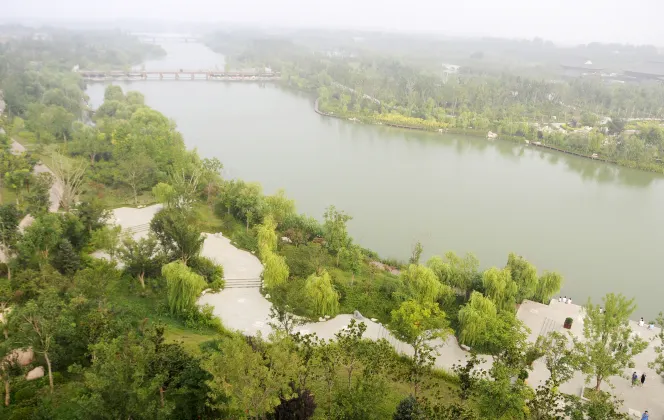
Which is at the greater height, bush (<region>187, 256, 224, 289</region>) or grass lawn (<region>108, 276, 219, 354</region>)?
bush (<region>187, 256, 224, 289</region>)

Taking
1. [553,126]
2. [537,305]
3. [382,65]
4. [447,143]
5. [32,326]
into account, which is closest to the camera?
[32,326]

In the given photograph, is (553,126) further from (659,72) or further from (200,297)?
(659,72)

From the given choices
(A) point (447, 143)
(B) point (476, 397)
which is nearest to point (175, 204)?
(B) point (476, 397)

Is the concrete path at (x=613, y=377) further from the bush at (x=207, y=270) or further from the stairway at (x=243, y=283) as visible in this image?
the bush at (x=207, y=270)

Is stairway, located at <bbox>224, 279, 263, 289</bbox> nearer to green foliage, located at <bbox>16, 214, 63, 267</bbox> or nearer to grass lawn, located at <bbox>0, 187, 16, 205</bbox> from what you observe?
green foliage, located at <bbox>16, 214, 63, 267</bbox>

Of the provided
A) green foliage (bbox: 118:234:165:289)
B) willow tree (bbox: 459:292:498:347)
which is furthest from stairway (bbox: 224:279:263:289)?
willow tree (bbox: 459:292:498:347)

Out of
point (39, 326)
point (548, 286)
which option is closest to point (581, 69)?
point (548, 286)

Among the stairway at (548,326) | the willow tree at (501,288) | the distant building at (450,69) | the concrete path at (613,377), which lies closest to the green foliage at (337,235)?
the willow tree at (501,288)
